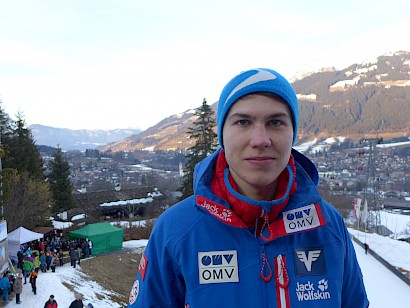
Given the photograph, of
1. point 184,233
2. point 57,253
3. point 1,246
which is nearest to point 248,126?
point 184,233

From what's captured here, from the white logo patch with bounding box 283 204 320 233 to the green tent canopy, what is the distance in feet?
63.1

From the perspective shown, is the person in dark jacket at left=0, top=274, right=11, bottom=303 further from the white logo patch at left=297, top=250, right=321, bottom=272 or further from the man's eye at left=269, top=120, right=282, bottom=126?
the man's eye at left=269, top=120, right=282, bottom=126

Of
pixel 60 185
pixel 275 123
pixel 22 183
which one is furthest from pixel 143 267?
pixel 60 185

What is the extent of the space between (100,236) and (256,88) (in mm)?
19502

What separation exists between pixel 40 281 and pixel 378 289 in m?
13.0

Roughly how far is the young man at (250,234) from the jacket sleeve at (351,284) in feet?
0.24

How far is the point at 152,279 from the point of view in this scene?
166 cm

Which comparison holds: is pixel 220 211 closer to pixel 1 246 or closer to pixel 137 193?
pixel 1 246

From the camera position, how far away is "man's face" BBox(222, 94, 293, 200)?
5.18ft

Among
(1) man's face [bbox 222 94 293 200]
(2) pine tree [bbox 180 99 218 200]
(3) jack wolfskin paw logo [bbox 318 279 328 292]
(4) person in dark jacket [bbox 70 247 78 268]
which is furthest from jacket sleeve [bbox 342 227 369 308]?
(2) pine tree [bbox 180 99 218 200]

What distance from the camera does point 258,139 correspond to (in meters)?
1.56

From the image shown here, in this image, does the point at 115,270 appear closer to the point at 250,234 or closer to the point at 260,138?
the point at 250,234

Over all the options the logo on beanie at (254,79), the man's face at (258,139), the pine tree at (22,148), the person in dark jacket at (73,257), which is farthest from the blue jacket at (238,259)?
the pine tree at (22,148)

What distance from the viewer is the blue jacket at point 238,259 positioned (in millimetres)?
1547
